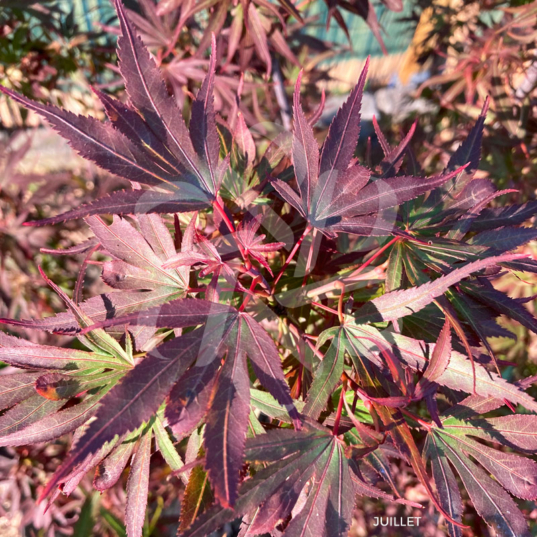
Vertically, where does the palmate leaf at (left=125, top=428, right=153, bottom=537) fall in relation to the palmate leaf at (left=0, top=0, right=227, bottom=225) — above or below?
below

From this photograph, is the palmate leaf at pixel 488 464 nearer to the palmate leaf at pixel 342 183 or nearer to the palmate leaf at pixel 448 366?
the palmate leaf at pixel 448 366

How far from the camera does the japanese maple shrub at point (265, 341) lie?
0.44 m

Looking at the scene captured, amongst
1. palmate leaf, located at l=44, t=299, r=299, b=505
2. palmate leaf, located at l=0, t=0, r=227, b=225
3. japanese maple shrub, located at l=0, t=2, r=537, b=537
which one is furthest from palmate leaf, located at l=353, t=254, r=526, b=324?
palmate leaf, located at l=0, t=0, r=227, b=225

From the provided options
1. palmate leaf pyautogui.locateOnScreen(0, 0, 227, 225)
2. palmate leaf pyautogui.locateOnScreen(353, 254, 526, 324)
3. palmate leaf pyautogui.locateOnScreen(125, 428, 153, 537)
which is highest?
palmate leaf pyautogui.locateOnScreen(0, 0, 227, 225)

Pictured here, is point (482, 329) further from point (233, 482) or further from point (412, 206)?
point (233, 482)

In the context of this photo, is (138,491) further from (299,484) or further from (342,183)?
(342,183)

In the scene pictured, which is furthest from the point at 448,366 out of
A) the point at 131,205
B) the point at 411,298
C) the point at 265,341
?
the point at 131,205

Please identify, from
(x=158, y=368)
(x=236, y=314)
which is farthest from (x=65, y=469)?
(x=236, y=314)

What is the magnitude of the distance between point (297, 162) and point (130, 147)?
0.65ft

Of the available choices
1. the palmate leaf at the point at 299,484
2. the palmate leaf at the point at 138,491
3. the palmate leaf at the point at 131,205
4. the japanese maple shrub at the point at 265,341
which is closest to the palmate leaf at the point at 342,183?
the japanese maple shrub at the point at 265,341

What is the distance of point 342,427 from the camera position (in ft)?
1.85

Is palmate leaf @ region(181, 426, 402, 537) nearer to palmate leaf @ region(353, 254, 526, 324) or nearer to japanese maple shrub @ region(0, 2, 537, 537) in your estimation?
japanese maple shrub @ region(0, 2, 537, 537)

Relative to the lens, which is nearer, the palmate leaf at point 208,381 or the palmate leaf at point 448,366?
the palmate leaf at point 208,381

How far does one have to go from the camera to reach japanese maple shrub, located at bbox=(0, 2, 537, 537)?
44 centimetres
